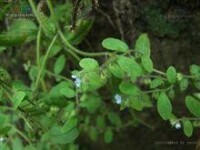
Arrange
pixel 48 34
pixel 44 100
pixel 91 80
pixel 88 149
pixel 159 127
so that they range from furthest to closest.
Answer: pixel 88 149, pixel 159 127, pixel 48 34, pixel 44 100, pixel 91 80

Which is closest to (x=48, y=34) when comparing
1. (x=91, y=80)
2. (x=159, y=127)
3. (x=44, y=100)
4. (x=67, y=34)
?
(x=67, y=34)

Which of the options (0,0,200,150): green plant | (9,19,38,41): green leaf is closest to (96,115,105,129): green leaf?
(0,0,200,150): green plant

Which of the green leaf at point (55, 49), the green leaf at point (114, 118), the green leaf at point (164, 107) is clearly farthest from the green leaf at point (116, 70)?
the green leaf at point (114, 118)

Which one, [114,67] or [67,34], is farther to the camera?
[67,34]

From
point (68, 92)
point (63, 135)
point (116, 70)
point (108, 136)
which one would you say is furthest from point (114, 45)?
point (108, 136)

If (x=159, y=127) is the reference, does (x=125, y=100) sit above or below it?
above

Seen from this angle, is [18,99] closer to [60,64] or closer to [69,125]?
[69,125]

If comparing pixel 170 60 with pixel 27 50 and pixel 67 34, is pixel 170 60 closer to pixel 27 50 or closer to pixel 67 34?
pixel 67 34

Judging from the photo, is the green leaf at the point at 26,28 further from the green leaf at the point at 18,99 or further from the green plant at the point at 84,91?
the green leaf at the point at 18,99

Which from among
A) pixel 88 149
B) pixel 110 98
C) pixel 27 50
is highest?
pixel 27 50
